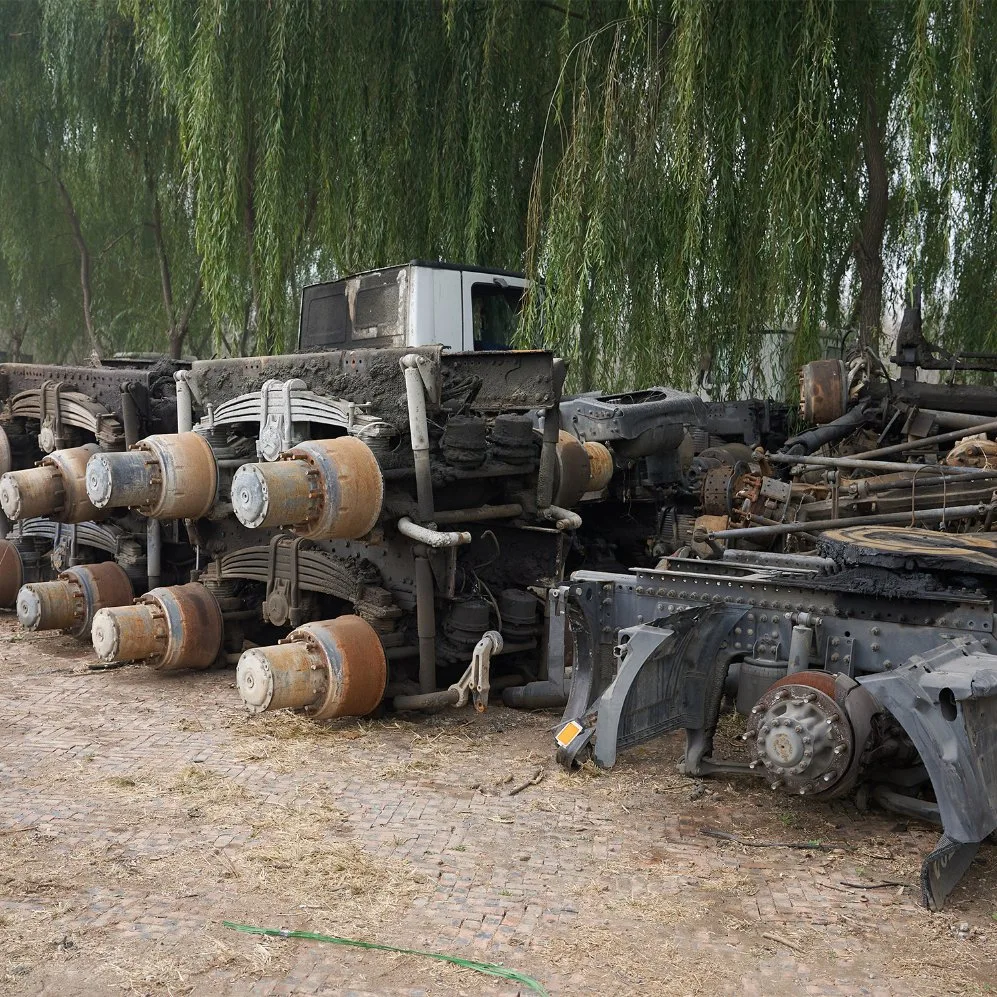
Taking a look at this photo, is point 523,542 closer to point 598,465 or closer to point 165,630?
point 598,465

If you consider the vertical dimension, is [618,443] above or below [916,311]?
below

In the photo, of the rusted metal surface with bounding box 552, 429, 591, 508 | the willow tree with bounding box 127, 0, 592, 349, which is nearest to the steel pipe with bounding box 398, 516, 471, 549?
the rusted metal surface with bounding box 552, 429, 591, 508

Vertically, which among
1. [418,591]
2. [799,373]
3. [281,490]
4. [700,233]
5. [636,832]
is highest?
[700,233]

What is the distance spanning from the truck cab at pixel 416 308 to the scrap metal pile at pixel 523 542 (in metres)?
0.02

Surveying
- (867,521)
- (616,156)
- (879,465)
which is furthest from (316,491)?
(616,156)

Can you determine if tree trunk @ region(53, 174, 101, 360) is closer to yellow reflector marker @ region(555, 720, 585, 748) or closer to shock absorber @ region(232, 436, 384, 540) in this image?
shock absorber @ region(232, 436, 384, 540)

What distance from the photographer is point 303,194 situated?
11930mm

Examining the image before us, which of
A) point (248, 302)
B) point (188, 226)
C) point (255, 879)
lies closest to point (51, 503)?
point (255, 879)

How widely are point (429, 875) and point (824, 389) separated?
18.8 ft

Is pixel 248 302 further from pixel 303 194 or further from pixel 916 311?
pixel 916 311

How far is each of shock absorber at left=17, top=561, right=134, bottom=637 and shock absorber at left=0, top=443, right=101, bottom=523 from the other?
421 millimetres

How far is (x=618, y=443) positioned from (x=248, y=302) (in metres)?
7.68

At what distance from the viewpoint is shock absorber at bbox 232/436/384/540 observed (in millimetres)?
5586

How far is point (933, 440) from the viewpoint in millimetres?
8227
